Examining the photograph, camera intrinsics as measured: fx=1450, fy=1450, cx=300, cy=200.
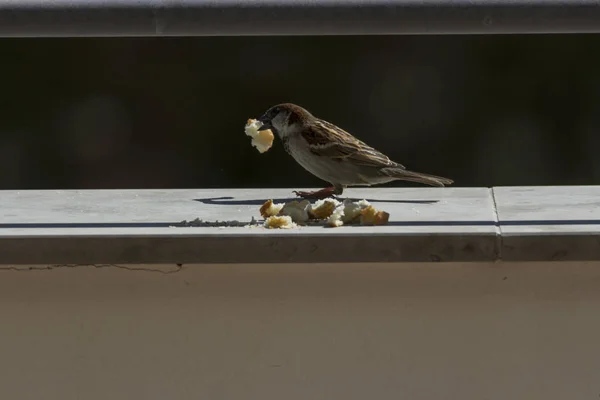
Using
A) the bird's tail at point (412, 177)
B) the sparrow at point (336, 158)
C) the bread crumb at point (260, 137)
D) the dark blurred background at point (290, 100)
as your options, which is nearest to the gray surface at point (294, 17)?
the sparrow at point (336, 158)

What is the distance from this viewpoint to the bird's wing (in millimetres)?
4984

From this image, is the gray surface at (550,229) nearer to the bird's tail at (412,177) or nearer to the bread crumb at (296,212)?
the bread crumb at (296,212)

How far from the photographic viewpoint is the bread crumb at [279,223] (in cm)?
316

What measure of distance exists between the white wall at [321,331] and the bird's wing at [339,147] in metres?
2.06

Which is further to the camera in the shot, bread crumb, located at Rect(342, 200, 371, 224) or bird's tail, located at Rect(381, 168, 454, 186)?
bird's tail, located at Rect(381, 168, 454, 186)

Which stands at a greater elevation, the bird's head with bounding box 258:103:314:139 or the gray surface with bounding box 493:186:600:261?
the bird's head with bounding box 258:103:314:139

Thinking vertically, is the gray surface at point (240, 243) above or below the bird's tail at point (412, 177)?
above

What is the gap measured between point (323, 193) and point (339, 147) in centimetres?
29

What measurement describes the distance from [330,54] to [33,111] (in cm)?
200

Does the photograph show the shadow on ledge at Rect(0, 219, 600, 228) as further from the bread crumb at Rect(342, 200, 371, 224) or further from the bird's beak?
the bird's beak

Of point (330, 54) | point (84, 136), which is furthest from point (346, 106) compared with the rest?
point (84, 136)

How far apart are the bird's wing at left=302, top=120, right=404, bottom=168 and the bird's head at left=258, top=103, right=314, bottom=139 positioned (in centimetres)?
9

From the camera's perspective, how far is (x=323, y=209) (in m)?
3.38

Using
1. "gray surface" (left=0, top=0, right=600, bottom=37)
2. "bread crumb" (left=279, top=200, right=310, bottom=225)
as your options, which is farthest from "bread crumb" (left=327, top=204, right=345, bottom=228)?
"gray surface" (left=0, top=0, right=600, bottom=37)
